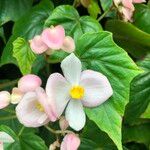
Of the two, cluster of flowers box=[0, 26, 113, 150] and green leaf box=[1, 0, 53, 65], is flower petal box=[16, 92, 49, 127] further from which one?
green leaf box=[1, 0, 53, 65]

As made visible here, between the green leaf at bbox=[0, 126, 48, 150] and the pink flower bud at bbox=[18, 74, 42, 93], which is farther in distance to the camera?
the green leaf at bbox=[0, 126, 48, 150]

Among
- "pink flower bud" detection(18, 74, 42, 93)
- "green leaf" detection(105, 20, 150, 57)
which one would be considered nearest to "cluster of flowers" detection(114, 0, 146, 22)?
"green leaf" detection(105, 20, 150, 57)

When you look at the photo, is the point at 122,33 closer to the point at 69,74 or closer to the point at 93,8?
the point at 93,8

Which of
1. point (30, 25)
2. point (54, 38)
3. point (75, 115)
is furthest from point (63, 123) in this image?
point (30, 25)

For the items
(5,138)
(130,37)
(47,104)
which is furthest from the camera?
(130,37)

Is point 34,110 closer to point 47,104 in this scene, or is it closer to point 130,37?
point 47,104

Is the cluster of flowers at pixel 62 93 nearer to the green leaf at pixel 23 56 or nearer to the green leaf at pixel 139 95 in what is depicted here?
the green leaf at pixel 23 56

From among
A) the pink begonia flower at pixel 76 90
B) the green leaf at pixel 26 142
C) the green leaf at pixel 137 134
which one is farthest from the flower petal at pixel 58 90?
the green leaf at pixel 137 134
